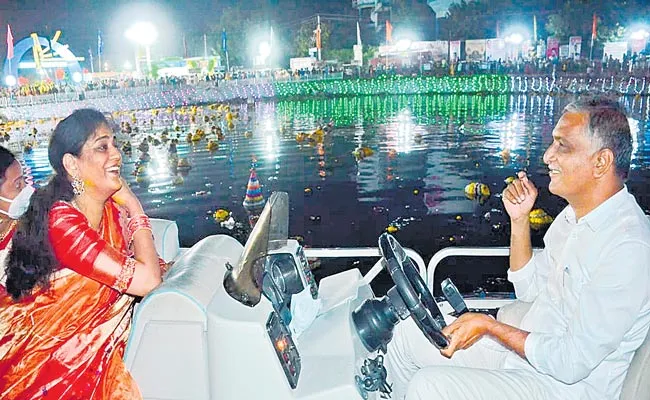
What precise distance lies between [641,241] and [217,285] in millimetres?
1607

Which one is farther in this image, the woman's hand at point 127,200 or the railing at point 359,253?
the railing at point 359,253

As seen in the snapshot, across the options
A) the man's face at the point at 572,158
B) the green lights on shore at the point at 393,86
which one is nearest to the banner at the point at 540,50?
the green lights on shore at the point at 393,86

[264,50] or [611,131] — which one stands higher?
[264,50]

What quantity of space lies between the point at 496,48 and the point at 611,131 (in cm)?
6780

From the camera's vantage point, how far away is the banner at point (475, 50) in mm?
65438

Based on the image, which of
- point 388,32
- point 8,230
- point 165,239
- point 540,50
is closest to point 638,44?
point 540,50

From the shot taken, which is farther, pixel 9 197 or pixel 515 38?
pixel 515 38

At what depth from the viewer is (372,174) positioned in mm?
17297

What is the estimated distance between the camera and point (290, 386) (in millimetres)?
2004

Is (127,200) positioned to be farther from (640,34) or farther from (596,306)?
(640,34)

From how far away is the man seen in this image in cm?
195

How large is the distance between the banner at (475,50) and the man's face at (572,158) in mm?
66875

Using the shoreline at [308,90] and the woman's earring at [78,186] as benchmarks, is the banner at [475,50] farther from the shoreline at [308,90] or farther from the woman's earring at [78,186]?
the woman's earring at [78,186]

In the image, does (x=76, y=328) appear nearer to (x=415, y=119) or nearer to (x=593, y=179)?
(x=593, y=179)
